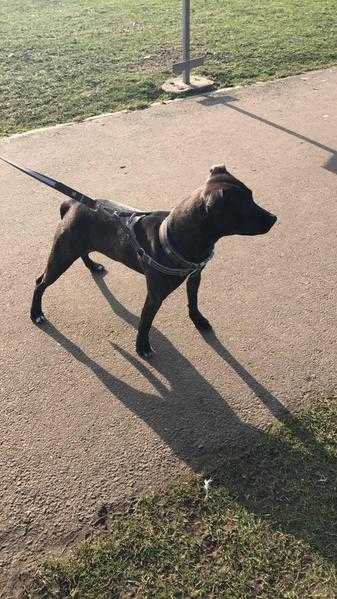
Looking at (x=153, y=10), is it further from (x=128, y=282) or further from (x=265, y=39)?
(x=128, y=282)

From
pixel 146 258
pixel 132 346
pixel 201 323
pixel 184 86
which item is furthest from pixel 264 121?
pixel 146 258

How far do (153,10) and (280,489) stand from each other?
1284 cm

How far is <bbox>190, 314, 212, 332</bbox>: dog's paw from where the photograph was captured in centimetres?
398

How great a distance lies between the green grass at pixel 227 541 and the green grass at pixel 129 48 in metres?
5.91

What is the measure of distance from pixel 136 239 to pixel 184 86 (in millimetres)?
5607

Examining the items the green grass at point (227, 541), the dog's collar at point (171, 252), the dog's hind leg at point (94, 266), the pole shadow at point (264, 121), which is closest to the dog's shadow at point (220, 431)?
the green grass at point (227, 541)

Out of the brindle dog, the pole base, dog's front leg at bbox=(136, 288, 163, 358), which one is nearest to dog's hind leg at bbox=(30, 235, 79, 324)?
the brindle dog

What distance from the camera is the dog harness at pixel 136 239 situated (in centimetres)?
315

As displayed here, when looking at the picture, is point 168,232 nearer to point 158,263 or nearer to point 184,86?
point 158,263

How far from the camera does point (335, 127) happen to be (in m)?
7.12

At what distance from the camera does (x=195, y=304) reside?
12.8ft

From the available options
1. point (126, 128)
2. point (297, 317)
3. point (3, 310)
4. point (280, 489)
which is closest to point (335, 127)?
point (126, 128)

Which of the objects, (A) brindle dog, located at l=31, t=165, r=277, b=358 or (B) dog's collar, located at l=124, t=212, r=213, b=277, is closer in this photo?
(A) brindle dog, located at l=31, t=165, r=277, b=358

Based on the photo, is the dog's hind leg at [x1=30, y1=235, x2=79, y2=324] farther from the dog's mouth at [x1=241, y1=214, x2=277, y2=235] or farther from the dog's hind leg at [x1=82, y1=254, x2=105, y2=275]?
the dog's mouth at [x1=241, y1=214, x2=277, y2=235]
